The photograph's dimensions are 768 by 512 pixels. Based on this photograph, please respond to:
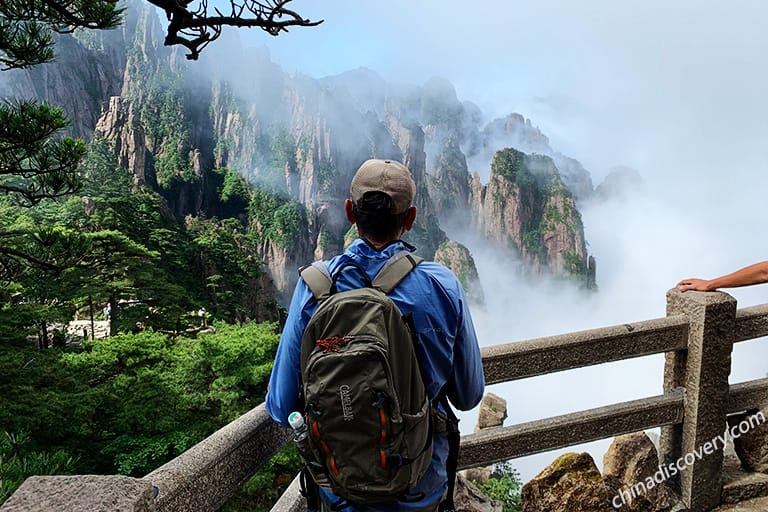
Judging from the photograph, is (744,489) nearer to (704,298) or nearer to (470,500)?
(704,298)

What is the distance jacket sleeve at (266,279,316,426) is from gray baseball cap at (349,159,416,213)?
29 cm

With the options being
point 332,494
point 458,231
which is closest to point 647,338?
point 332,494

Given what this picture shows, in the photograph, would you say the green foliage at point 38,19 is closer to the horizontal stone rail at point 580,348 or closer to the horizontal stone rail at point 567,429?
the horizontal stone rail at point 580,348

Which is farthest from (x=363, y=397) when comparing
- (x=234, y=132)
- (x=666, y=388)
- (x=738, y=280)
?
(x=234, y=132)

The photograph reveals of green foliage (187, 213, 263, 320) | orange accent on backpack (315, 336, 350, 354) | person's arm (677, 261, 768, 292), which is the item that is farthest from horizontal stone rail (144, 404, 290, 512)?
green foliage (187, 213, 263, 320)

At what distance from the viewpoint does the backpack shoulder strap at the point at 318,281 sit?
50.7 inches

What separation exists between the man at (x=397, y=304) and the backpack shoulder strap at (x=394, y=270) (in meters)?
0.02

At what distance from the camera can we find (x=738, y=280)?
7.30ft

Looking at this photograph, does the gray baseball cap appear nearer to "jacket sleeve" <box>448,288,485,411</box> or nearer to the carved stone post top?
"jacket sleeve" <box>448,288,485,411</box>

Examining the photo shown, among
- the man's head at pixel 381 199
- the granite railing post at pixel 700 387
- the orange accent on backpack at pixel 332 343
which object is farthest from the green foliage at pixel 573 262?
the orange accent on backpack at pixel 332 343

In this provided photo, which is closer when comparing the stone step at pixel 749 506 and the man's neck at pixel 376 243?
the man's neck at pixel 376 243

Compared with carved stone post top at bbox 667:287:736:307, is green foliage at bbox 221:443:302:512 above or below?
below

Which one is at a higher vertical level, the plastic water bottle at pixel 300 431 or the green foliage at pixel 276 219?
the plastic water bottle at pixel 300 431

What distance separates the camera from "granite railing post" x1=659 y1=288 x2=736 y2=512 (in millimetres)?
2361
